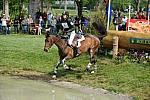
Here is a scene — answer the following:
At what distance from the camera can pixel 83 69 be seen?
17.7m

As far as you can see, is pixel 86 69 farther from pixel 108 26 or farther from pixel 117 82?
pixel 108 26

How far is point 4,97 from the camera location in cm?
1242

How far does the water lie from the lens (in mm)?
12734

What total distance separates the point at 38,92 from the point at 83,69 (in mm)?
4468

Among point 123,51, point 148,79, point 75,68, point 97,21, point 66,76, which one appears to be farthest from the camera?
point 97,21

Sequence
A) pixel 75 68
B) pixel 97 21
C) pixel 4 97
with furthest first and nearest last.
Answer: pixel 97 21, pixel 75 68, pixel 4 97

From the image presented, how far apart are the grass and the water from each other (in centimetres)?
109

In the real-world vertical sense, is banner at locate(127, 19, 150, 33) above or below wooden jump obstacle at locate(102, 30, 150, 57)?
above

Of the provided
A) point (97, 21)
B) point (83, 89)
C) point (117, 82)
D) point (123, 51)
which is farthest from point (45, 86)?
point (97, 21)

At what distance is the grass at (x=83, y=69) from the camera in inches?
573

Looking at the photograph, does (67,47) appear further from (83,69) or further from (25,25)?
(25,25)

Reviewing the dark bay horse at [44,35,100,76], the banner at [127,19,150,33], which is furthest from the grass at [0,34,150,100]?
the banner at [127,19,150,33]

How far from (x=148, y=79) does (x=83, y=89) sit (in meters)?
2.45

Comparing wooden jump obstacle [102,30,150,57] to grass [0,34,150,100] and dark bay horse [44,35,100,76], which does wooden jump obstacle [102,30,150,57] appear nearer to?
grass [0,34,150,100]
